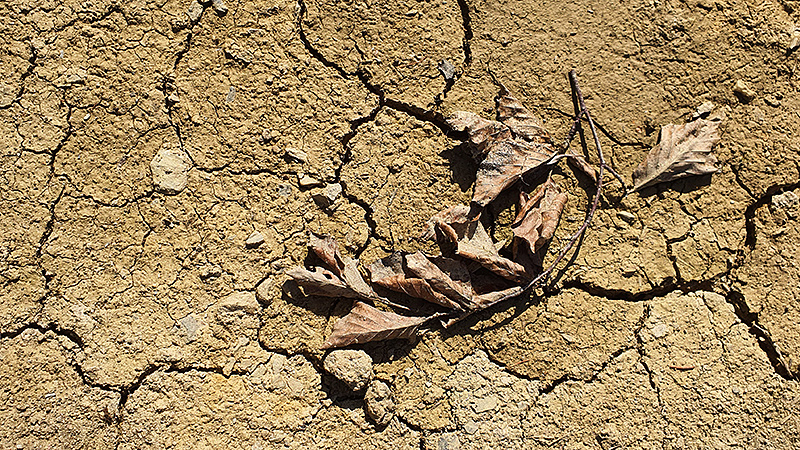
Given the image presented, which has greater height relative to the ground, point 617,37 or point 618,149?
point 617,37

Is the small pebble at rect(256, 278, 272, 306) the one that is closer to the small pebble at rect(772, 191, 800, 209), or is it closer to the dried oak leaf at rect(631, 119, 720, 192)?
the dried oak leaf at rect(631, 119, 720, 192)

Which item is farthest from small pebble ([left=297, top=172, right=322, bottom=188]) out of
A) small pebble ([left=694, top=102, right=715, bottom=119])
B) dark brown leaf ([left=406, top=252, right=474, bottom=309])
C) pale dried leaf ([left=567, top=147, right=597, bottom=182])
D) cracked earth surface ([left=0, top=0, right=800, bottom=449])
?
small pebble ([left=694, top=102, right=715, bottom=119])

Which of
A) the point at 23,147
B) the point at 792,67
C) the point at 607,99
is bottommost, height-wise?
the point at 23,147

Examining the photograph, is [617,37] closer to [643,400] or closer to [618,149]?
[618,149]

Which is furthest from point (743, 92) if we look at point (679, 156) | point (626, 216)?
point (626, 216)

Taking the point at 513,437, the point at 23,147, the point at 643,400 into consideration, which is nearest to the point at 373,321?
the point at 513,437

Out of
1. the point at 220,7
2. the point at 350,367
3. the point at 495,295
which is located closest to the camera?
the point at 350,367

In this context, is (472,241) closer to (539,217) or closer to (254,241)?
(539,217)
